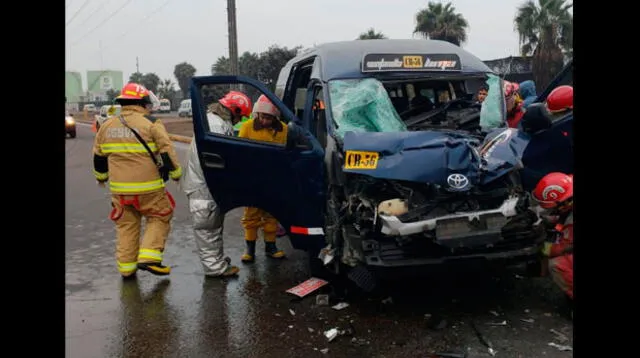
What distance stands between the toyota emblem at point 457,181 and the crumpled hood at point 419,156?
1cm

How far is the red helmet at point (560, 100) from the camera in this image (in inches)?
180

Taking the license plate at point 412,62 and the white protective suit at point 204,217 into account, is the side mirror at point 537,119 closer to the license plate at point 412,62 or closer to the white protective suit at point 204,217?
the license plate at point 412,62

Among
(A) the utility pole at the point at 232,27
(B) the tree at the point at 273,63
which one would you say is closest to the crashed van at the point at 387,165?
(A) the utility pole at the point at 232,27

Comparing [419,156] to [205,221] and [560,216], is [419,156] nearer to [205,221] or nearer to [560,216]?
[560,216]

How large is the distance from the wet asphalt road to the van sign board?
1.89 metres

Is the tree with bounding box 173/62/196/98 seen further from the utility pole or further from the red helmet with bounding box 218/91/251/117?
the red helmet with bounding box 218/91/251/117

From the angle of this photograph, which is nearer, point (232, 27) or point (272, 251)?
point (272, 251)

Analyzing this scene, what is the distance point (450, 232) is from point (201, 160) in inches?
90.0

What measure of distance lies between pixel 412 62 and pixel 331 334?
2.60 m

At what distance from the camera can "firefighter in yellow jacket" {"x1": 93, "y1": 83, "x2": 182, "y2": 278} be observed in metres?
4.95

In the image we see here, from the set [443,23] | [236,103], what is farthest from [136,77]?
[236,103]

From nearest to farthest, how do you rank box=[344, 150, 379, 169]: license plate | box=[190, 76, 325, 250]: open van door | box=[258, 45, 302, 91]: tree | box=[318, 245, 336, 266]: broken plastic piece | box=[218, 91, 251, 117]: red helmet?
box=[344, 150, 379, 169]: license plate < box=[318, 245, 336, 266]: broken plastic piece < box=[190, 76, 325, 250]: open van door < box=[218, 91, 251, 117]: red helmet < box=[258, 45, 302, 91]: tree

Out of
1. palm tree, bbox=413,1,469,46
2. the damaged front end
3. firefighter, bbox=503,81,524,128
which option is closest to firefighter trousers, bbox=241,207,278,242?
the damaged front end

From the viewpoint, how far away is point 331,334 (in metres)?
3.70
